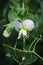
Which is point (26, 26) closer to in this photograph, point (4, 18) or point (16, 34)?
point (16, 34)

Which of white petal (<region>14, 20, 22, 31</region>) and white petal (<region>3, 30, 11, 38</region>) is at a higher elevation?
white petal (<region>14, 20, 22, 31</region>)

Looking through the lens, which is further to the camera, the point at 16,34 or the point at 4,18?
the point at 4,18

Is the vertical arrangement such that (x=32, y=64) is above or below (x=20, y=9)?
below

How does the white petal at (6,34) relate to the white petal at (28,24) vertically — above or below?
below

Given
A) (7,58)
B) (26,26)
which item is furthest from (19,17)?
(7,58)

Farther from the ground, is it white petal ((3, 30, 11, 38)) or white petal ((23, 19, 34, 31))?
white petal ((23, 19, 34, 31))

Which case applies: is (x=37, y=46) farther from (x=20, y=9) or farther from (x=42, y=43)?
(x=20, y=9)

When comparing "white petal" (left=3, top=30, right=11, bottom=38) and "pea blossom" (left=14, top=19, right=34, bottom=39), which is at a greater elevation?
"pea blossom" (left=14, top=19, right=34, bottom=39)
